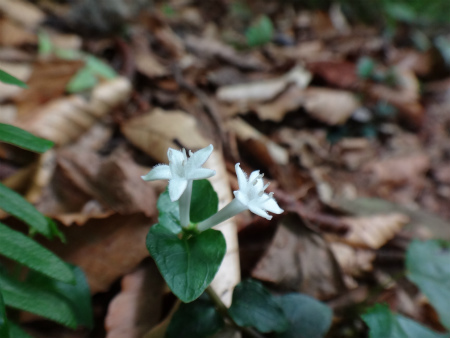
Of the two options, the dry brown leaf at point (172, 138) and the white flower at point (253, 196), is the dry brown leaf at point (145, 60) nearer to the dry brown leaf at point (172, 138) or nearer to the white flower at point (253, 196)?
the dry brown leaf at point (172, 138)

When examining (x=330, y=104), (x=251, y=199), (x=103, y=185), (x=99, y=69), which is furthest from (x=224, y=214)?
(x=330, y=104)

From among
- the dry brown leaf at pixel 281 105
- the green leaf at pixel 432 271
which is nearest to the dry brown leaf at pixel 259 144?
the dry brown leaf at pixel 281 105

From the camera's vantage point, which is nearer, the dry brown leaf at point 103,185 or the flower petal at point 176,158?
the flower petal at point 176,158

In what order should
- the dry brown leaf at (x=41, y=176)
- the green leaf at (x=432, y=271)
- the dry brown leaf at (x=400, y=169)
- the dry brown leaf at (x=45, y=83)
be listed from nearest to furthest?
1. the green leaf at (x=432, y=271)
2. the dry brown leaf at (x=41, y=176)
3. the dry brown leaf at (x=45, y=83)
4. the dry brown leaf at (x=400, y=169)

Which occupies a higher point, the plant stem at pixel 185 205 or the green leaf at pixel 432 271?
the plant stem at pixel 185 205

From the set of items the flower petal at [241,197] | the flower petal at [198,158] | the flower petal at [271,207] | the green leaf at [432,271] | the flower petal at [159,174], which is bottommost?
the green leaf at [432,271]

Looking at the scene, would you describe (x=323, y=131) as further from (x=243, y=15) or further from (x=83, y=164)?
(x=243, y=15)

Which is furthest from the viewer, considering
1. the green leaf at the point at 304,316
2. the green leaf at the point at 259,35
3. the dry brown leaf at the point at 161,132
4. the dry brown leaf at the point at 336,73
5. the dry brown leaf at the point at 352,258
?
the green leaf at the point at 259,35
